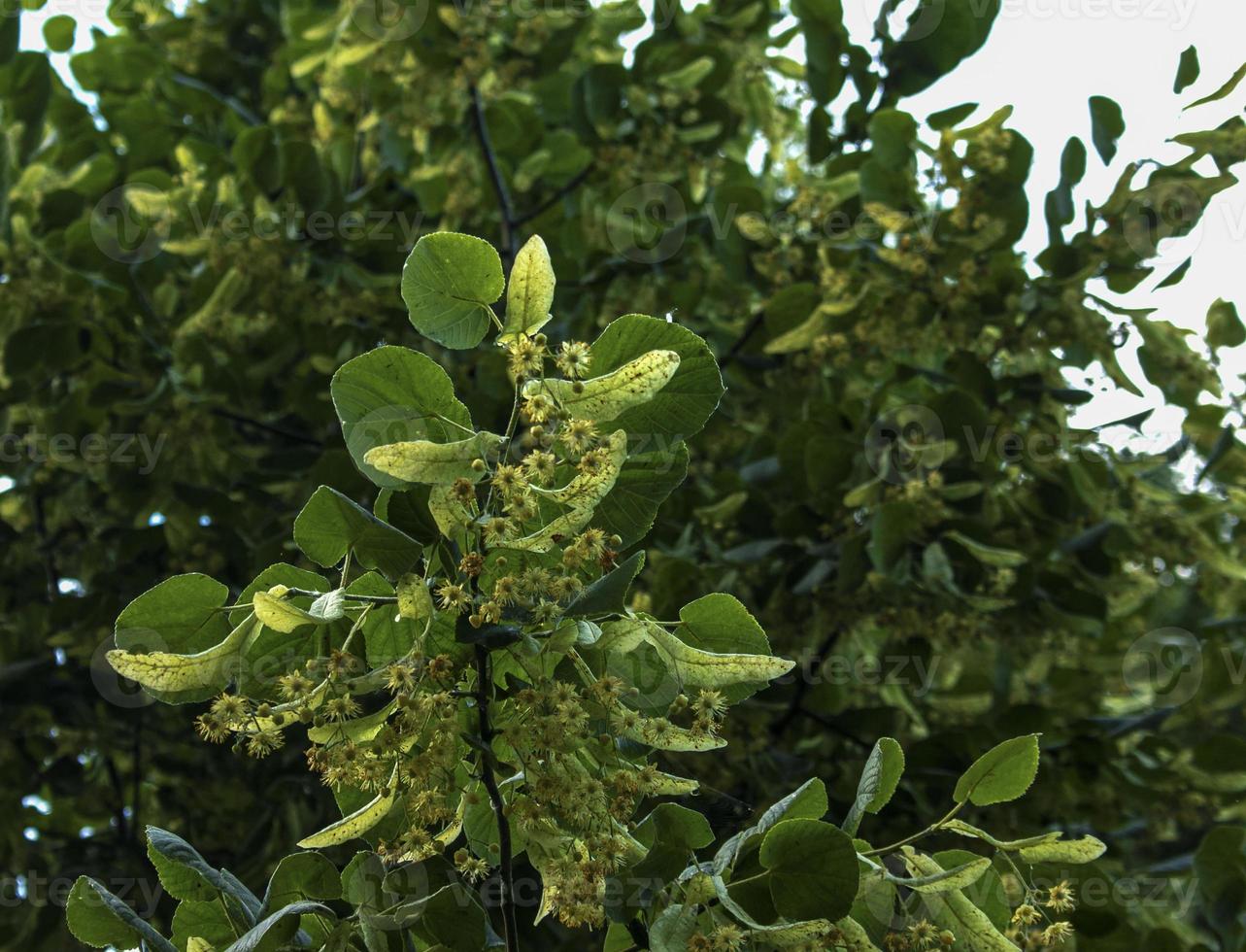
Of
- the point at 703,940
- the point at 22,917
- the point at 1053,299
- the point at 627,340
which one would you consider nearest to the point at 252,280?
the point at 22,917

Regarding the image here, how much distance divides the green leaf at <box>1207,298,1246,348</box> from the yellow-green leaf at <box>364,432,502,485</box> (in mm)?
2671

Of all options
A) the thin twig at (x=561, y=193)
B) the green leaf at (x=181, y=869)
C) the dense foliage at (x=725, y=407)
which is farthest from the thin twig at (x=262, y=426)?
the green leaf at (x=181, y=869)

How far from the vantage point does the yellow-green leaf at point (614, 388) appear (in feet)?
3.84

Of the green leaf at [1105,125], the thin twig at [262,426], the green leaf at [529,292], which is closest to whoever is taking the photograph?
the green leaf at [529,292]

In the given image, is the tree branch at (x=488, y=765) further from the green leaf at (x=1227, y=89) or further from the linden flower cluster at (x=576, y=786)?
the green leaf at (x=1227, y=89)

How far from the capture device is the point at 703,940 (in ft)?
3.91

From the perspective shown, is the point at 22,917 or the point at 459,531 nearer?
the point at 459,531

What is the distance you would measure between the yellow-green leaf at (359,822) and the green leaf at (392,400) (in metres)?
0.32

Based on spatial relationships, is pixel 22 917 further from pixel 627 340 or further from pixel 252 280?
pixel 627 340

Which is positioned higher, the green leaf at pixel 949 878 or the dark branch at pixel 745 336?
the green leaf at pixel 949 878

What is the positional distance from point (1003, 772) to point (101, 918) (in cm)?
93

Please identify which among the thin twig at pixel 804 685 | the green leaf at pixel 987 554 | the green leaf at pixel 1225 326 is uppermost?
the green leaf at pixel 1225 326

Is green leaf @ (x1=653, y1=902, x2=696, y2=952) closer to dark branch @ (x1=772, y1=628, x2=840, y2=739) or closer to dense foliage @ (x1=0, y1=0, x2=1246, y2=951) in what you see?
dense foliage @ (x1=0, y1=0, x2=1246, y2=951)

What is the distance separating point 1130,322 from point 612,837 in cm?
215
